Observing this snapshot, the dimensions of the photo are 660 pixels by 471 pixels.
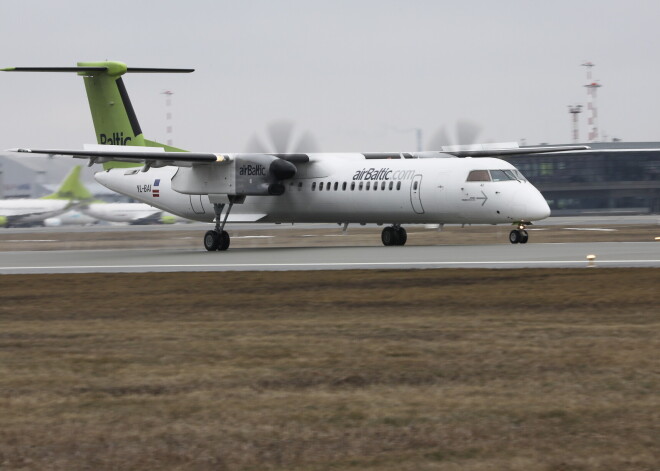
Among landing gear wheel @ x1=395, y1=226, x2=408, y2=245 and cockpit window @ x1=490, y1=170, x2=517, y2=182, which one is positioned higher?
cockpit window @ x1=490, y1=170, x2=517, y2=182

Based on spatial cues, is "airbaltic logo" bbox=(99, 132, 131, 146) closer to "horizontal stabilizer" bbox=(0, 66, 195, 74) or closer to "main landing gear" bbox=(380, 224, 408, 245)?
"horizontal stabilizer" bbox=(0, 66, 195, 74)

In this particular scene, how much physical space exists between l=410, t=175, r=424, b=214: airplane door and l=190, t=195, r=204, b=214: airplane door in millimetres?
8436

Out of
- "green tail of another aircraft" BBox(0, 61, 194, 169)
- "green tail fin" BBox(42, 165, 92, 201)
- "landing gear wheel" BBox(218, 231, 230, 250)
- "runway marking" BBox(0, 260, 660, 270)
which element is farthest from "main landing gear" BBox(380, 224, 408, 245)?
"green tail fin" BBox(42, 165, 92, 201)

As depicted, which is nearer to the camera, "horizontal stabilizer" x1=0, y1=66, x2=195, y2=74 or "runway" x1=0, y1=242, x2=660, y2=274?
"runway" x1=0, y1=242, x2=660, y2=274

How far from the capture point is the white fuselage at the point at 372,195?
101ft

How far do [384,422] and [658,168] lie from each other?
376 ft

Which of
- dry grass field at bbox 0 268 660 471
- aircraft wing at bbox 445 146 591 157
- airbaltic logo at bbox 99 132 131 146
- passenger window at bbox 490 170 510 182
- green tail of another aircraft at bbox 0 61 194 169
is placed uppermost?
green tail of another aircraft at bbox 0 61 194 169

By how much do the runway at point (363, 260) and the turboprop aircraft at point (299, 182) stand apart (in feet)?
5.71

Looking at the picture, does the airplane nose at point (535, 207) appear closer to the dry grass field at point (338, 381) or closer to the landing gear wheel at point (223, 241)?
the landing gear wheel at point (223, 241)

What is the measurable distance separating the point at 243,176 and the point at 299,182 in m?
2.04

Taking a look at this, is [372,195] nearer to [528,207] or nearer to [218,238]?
[528,207]

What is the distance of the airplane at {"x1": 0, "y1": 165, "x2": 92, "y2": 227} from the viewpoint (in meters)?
85.8

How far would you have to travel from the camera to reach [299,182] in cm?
3497

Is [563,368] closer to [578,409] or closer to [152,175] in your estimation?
[578,409]
